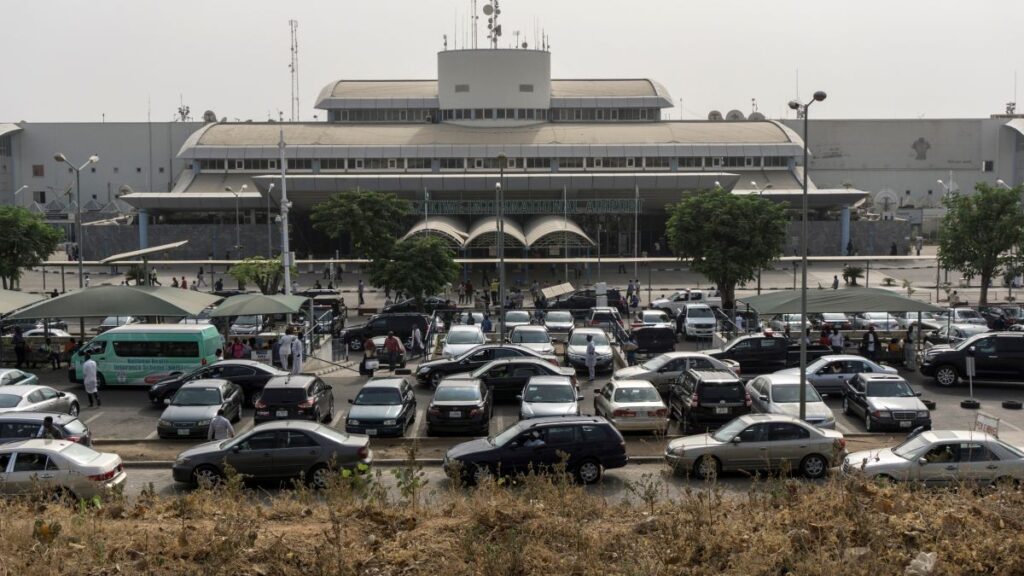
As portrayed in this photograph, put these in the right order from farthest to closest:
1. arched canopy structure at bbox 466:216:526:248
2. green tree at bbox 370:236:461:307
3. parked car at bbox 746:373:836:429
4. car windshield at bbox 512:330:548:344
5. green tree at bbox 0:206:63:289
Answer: arched canopy structure at bbox 466:216:526:248
green tree at bbox 0:206:63:289
green tree at bbox 370:236:461:307
car windshield at bbox 512:330:548:344
parked car at bbox 746:373:836:429

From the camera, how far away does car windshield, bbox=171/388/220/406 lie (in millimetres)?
22109

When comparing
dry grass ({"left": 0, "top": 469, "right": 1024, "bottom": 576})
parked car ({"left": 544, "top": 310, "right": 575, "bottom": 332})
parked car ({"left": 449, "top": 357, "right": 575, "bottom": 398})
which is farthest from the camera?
parked car ({"left": 544, "top": 310, "right": 575, "bottom": 332})

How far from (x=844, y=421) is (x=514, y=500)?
1170cm

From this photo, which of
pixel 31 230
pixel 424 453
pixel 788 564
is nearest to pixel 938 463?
pixel 788 564

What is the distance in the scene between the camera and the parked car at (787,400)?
2112 centimetres

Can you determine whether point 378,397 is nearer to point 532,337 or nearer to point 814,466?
point 814,466

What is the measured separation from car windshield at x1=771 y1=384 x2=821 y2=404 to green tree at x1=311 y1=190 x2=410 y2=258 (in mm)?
25012

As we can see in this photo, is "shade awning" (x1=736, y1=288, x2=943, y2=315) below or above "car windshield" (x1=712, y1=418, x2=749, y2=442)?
above

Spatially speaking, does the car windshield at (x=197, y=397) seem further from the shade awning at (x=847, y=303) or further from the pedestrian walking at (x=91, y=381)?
the shade awning at (x=847, y=303)

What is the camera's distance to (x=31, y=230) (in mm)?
43969

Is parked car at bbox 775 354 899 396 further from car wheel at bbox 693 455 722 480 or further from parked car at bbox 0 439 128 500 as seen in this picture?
parked car at bbox 0 439 128 500

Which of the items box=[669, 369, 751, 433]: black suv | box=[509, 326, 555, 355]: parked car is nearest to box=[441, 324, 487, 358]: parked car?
box=[509, 326, 555, 355]: parked car

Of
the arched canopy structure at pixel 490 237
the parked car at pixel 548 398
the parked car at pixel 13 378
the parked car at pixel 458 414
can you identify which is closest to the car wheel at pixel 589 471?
the parked car at pixel 548 398

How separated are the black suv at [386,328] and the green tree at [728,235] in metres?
12.3
